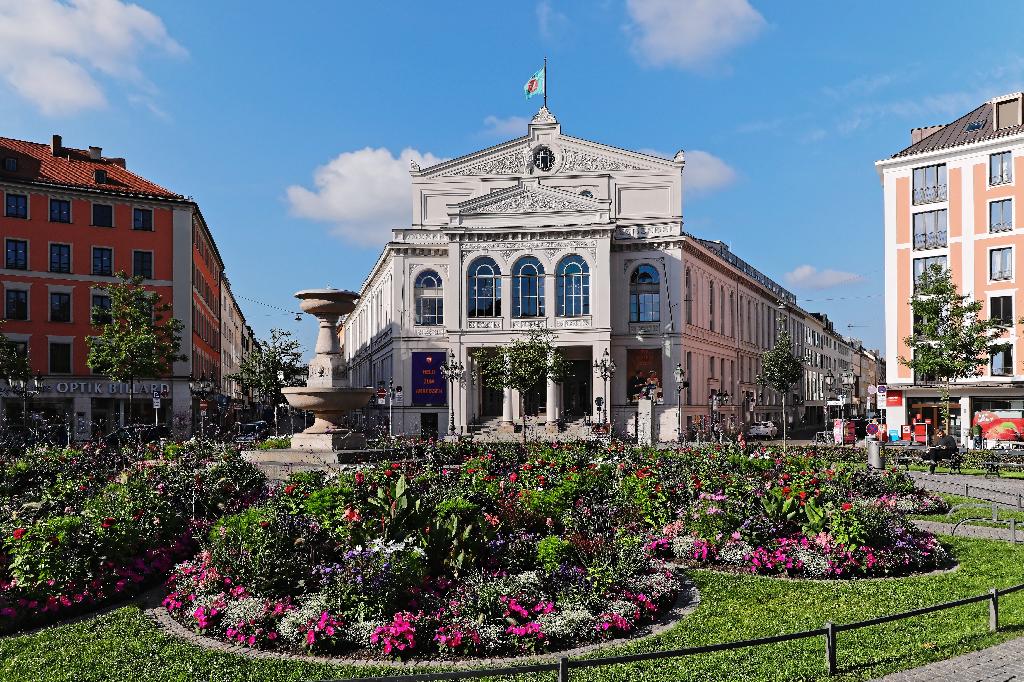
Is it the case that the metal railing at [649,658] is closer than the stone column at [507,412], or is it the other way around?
the metal railing at [649,658]

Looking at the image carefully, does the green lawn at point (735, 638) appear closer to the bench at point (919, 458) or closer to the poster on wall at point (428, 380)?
the bench at point (919, 458)

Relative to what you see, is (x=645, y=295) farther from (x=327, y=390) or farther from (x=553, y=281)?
(x=327, y=390)

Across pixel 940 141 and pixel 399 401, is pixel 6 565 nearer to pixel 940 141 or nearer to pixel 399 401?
pixel 399 401

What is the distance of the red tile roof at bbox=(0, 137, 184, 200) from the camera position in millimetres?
50125

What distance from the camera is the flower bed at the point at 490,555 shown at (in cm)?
849

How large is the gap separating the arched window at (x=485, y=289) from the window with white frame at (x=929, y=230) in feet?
84.9

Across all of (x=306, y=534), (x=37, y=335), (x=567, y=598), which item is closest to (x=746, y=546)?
(x=567, y=598)

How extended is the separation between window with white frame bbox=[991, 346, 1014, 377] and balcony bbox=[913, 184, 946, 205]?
943 cm

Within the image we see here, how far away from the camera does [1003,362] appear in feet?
149

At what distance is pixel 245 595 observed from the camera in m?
9.09

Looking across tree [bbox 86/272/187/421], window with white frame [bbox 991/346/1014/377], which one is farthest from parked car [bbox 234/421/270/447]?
window with white frame [bbox 991/346/1014/377]

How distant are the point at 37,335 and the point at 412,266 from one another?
2406cm

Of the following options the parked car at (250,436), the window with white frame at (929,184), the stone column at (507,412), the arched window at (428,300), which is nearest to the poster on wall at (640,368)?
the stone column at (507,412)

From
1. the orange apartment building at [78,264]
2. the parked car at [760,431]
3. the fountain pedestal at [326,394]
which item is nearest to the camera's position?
the fountain pedestal at [326,394]
